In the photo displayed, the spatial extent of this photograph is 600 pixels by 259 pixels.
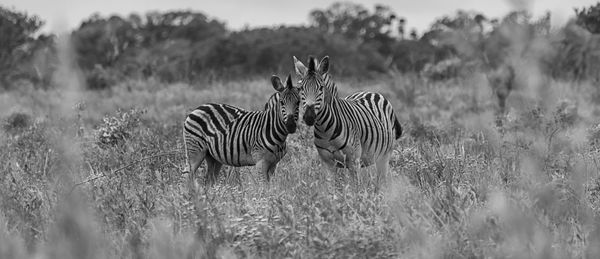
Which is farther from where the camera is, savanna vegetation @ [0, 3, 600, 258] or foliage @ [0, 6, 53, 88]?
foliage @ [0, 6, 53, 88]

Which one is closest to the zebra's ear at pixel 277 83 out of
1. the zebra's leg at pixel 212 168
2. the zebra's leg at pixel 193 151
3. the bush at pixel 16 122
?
the zebra's leg at pixel 193 151

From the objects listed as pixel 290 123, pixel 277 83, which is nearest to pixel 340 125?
pixel 290 123

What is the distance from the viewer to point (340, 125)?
23.4 feet

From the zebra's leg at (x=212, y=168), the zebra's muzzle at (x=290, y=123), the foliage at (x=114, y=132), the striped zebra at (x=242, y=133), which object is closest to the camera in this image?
the zebra's muzzle at (x=290, y=123)

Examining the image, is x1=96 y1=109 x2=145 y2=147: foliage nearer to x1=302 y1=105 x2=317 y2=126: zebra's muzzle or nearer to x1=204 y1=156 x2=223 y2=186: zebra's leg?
x1=204 y1=156 x2=223 y2=186: zebra's leg

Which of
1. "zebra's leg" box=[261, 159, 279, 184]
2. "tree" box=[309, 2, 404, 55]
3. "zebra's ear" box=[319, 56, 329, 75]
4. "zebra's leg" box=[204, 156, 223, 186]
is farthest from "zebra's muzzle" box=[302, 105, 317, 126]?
"tree" box=[309, 2, 404, 55]

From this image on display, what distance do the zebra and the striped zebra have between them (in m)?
0.25

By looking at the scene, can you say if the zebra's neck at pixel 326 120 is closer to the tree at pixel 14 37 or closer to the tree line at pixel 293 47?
the tree line at pixel 293 47

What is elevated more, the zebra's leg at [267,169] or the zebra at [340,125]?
the zebra at [340,125]

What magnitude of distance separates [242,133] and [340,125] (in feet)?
3.64

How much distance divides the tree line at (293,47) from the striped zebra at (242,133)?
164 cm

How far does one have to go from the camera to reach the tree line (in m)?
10.3

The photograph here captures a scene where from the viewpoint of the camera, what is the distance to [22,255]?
4098mm

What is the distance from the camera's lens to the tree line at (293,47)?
33.6 feet
